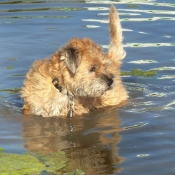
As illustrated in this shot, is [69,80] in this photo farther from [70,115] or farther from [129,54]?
[129,54]

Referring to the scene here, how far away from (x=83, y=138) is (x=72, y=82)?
83 centimetres

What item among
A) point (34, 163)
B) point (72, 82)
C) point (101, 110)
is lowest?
point (101, 110)

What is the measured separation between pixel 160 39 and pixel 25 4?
483cm

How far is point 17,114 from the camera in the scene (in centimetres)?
893

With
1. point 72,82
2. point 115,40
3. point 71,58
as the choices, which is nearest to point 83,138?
point 72,82

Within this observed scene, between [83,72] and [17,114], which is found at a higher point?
[83,72]

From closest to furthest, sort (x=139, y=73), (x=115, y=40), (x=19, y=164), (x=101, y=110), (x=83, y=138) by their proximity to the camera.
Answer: (x=19, y=164)
(x=83, y=138)
(x=101, y=110)
(x=115, y=40)
(x=139, y=73)

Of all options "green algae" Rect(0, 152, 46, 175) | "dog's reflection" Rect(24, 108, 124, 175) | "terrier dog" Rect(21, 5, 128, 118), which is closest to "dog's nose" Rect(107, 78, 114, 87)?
"terrier dog" Rect(21, 5, 128, 118)

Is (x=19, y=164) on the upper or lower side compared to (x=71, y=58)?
lower

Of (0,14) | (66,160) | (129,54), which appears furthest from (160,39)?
(66,160)

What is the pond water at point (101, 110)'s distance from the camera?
704cm

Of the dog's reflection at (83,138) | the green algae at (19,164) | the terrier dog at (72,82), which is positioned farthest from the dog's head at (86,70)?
the green algae at (19,164)

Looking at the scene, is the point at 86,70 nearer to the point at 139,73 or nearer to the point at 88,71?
the point at 88,71

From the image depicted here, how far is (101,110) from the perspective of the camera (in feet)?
29.8
